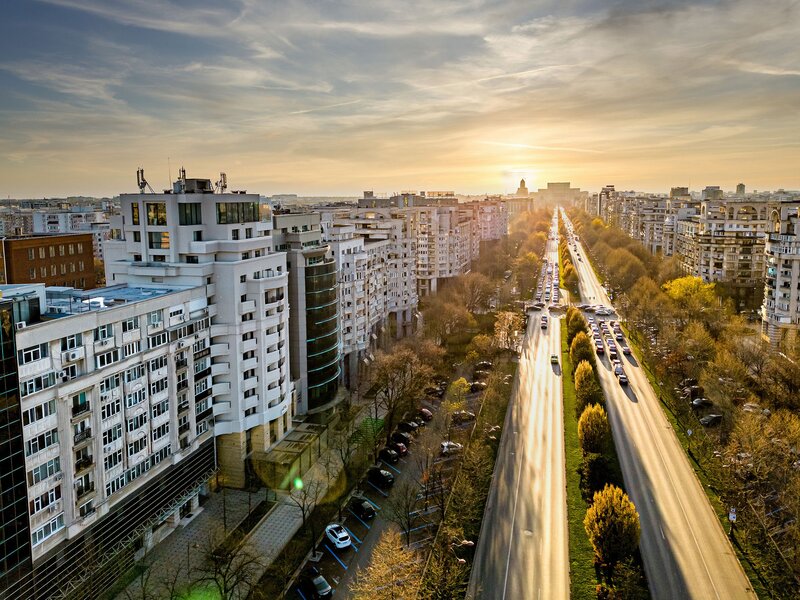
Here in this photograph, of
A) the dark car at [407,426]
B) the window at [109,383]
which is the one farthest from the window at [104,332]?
the dark car at [407,426]

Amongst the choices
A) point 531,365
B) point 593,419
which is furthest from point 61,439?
point 531,365

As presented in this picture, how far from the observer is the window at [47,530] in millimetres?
23562

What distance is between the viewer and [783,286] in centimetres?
6028

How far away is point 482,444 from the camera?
4062cm

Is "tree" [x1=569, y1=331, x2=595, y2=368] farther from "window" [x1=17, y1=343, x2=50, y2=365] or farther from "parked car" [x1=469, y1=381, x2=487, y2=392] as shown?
"window" [x1=17, y1=343, x2=50, y2=365]

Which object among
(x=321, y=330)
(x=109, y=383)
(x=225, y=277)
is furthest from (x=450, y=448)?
(x=109, y=383)

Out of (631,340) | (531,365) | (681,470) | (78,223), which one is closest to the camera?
(681,470)

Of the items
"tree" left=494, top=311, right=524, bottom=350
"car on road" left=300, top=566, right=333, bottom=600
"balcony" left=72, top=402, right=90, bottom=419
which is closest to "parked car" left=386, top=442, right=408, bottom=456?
"car on road" left=300, top=566, right=333, bottom=600

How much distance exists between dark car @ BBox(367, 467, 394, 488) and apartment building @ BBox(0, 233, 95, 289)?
133ft

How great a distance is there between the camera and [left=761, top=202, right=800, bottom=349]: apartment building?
59.2 m

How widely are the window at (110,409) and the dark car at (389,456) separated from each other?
61.0 feet

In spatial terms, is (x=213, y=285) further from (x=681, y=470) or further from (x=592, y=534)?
(x=681, y=470)

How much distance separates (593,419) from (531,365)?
23.2 m

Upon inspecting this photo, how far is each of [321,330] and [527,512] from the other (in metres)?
19.4
